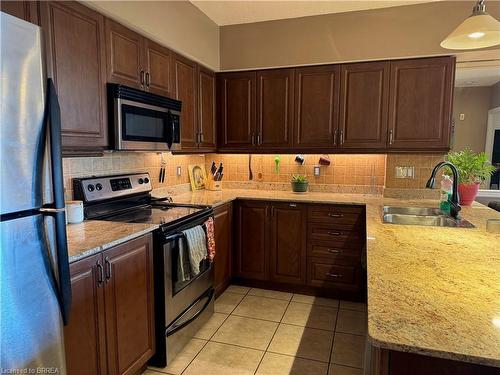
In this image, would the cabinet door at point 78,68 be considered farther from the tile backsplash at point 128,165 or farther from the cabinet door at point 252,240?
the cabinet door at point 252,240

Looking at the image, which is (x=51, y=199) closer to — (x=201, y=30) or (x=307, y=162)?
(x=201, y=30)

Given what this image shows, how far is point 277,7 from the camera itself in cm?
309

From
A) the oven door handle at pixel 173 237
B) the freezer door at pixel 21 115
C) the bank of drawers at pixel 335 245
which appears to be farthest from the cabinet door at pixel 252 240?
the freezer door at pixel 21 115

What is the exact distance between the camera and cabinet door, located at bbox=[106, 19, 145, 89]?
218 cm

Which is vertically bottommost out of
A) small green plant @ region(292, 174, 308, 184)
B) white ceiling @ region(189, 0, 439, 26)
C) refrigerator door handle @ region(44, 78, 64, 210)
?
small green plant @ region(292, 174, 308, 184)

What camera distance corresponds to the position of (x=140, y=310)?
201cm

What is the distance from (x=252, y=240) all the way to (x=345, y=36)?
212 centimetres

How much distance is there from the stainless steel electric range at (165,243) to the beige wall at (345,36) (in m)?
1.70

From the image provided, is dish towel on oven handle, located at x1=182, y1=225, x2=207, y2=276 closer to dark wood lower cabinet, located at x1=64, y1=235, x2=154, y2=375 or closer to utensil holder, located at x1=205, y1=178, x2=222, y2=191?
dark wood lower cabinet, located at x1=64, y1=235, x2=154, y2=375

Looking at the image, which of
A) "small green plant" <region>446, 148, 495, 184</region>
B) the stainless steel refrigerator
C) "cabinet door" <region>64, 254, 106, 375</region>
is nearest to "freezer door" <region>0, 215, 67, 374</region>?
the stainless steel refrigerator

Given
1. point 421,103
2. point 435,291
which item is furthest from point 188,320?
point 421,103

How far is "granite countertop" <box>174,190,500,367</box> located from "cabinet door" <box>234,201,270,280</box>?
137 centimetres

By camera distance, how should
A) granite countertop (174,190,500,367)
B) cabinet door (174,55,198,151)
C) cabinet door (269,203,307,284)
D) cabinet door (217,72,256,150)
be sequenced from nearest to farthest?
granite countertop (174,190,500,367) → cabinet door (174,55,198,151) → cabinet door (269,203,307,284) → cabinet door (217,72,256,150)

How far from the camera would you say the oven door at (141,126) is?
2.22 meters
